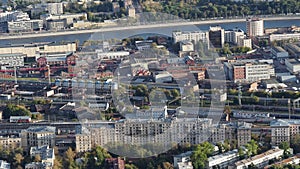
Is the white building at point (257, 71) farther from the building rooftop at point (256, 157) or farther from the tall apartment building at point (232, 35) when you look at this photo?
the building rooftop at point (256, 157)

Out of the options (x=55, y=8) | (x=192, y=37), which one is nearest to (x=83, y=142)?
(x=192, y=37)

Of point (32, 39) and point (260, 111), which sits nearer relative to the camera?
point (260, 111)

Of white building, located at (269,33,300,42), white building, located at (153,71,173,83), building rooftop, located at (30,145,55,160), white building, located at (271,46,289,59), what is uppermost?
white building, located at (269,33,300,42)

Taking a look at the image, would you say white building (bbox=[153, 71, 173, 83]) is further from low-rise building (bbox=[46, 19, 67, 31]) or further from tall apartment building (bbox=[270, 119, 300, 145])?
low-rise building (bbox=[46, 19, 67, 31])

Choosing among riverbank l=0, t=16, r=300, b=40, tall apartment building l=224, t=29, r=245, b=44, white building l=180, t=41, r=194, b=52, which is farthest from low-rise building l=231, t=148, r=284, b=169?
riverbank l=0, t=16, r=300, b=40

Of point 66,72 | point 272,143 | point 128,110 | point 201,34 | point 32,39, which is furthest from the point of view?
point 32,39

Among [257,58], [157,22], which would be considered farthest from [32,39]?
[257,58]

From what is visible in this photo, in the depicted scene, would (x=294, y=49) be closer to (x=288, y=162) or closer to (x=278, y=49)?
(x=278, y=49)

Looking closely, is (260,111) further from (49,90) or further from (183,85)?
(49,90)
